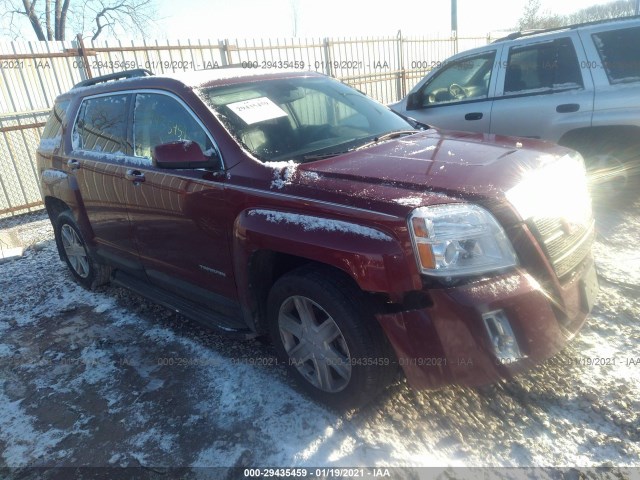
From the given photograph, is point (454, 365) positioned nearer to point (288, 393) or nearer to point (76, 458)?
point (288, 393)

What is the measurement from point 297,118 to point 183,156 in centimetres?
83

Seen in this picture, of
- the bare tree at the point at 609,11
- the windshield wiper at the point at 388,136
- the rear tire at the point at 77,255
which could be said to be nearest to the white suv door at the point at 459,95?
the windshield wiper at the point at 388,136

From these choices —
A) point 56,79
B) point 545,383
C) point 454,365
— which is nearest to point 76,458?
point 454,365

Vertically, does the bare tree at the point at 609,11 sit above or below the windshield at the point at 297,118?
above

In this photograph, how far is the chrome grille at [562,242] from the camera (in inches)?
89.1

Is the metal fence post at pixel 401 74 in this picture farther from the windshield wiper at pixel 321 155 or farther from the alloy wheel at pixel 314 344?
the alloy wheel at pixel 314 344

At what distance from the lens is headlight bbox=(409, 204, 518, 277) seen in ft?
6.81

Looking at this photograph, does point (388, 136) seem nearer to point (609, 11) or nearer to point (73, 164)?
point (73, 164)

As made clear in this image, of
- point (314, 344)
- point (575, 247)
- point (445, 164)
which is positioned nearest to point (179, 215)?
point (314, 344)

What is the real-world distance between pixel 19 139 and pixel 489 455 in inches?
348

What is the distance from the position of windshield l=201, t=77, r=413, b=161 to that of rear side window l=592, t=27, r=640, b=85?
2.47 meters

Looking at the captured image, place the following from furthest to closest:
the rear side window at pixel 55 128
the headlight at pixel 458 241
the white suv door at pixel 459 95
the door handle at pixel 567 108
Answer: the white suv door at pixel 459 95 < the door handle at pixel 567 108 < the rear side window at pixel 55 128 < the headlight at pixel 458 241

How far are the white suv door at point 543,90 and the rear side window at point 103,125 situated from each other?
3885mm

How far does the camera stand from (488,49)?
214 inches
